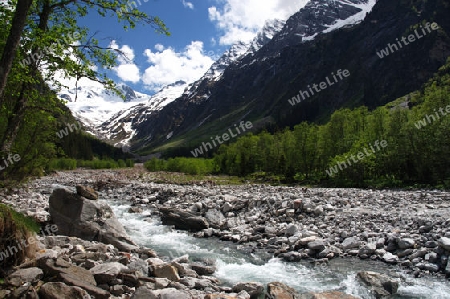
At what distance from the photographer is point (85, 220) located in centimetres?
1537

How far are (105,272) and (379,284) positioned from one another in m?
8.57

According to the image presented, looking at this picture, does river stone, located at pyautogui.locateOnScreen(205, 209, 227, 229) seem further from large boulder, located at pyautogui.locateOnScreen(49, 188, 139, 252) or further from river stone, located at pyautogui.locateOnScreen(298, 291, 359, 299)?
river stone, located at pyautogui.locateOnScreen(298, 291, 359, 299)

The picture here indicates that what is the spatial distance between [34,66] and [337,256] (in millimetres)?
13512

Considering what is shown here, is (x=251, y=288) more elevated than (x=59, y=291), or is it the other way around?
(x=59, y=291)

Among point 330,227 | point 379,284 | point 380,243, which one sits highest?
point 330,227

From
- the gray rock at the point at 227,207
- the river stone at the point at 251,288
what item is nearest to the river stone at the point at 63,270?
the river stone at the point at 251,288

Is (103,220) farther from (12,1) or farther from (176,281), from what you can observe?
(12,1)

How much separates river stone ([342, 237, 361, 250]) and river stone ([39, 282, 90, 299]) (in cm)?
1118

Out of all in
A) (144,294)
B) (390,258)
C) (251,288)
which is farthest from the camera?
(390,258)

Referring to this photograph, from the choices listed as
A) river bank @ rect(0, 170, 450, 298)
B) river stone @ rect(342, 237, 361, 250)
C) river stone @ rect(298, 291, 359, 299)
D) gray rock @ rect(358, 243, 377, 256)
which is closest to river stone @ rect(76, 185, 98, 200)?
river bank @ rect(0, 170, 450, 298)

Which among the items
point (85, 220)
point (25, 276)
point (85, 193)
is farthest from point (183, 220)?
point (25, 276)

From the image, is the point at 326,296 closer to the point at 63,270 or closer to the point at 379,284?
the point at 379,284

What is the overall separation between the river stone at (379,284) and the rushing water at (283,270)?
23cm

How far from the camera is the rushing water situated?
10273 millimetres
